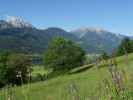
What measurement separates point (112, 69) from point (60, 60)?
106 meters

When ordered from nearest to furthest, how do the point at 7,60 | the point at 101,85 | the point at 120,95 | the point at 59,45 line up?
1. the point at 120,95
2. the point at 101,85
3. the point at 7,60
4. the point at 59,45

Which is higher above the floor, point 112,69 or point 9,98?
point 112,69

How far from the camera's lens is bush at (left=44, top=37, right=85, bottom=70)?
4348 inches

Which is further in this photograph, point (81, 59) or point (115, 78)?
point (81, 59)

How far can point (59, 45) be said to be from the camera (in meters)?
115

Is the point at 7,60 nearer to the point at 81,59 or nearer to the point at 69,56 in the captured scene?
the point at 69,56

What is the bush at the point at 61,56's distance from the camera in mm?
110438

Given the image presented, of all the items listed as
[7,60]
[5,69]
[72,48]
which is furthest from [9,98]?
[72,48]

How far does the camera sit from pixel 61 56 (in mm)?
111312

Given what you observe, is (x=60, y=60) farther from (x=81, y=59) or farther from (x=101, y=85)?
(x=101, y=85)

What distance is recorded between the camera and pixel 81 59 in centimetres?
12250

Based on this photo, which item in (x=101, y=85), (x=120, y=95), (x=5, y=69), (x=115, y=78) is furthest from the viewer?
(x=5, y=69)

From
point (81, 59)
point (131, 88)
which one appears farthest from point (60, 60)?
point (131, 88)

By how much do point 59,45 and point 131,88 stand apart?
11017 centimetres
